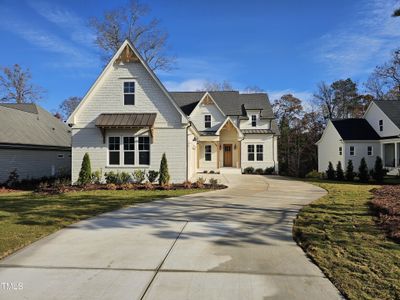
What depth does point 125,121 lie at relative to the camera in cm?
1658

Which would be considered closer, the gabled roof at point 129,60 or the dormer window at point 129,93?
the gabled roof at point 129,60

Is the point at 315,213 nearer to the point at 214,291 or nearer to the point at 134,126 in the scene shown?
the point at 214,291

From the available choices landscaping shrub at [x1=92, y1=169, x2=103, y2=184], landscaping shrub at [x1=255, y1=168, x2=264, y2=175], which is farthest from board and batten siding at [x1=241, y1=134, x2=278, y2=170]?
landscaping shrub at [x1=92, y1=169, x2=103, y2=184]

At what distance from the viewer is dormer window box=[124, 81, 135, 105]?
17344 millimetres

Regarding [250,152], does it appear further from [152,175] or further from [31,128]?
[31,128]

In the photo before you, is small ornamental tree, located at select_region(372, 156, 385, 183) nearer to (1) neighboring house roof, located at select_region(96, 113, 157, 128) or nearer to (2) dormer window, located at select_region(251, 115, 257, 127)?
(2) dormer window, located at select_region(251, 115, 257, 127)

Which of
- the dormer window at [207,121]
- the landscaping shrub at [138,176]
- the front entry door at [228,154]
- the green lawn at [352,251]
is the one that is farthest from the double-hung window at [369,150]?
the landscaping shrub at [138,176]

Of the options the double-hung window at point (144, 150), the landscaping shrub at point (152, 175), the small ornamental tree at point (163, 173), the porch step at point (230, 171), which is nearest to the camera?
the small ornamental tree at point (163, 173)

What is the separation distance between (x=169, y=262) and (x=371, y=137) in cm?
2895

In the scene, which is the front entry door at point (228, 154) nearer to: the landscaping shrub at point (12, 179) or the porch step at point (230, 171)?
the porch step at point (230, 171)

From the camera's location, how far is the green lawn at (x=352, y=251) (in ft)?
13.3

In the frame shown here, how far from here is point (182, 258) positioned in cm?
525

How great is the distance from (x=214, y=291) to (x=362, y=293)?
6.20 feet

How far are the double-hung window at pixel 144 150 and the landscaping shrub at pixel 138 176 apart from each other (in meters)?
0.61
